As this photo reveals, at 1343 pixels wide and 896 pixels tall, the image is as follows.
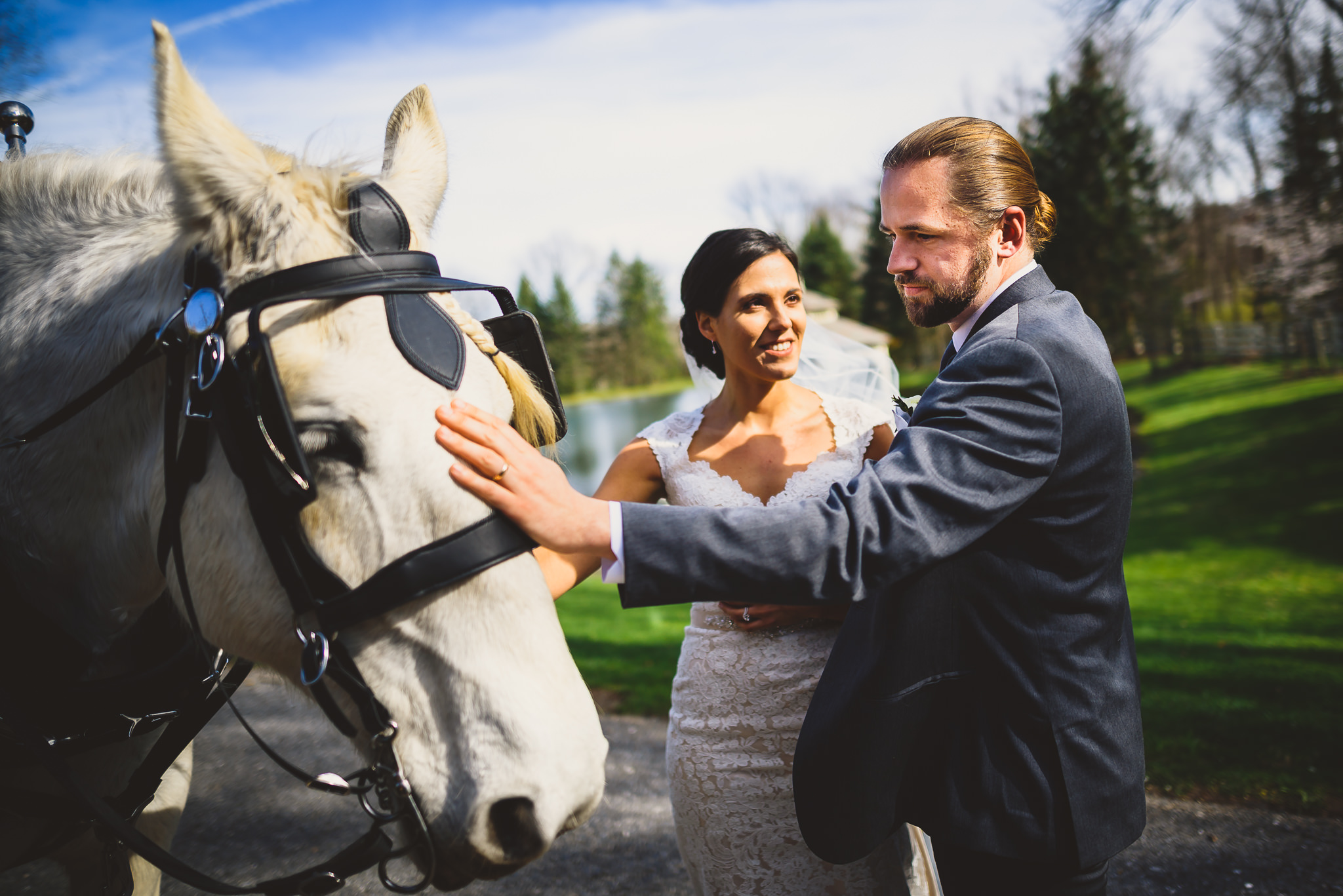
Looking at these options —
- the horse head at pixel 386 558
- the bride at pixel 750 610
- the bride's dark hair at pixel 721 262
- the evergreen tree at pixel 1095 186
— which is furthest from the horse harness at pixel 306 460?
the evergreen tree at pixel 1095 186

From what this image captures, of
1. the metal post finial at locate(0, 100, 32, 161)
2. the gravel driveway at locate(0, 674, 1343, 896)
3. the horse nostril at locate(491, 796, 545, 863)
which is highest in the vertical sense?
the metal post finial at locate(0, 100, 32, 161)

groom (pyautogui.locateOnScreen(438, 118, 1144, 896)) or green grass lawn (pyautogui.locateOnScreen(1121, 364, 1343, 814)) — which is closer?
groom (pyautogui.locateOnScreen(438, 118, 1144, 896))

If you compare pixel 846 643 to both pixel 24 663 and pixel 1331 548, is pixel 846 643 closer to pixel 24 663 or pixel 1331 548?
pixel 24 663

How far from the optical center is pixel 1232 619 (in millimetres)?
7586

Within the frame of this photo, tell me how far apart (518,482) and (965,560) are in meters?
0.99

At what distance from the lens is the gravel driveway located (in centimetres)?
336

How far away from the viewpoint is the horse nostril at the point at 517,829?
4.18 feet

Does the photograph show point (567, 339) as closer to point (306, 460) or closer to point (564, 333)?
point (564, 333)

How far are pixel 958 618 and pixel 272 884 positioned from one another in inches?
60.4

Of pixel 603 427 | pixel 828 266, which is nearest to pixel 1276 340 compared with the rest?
pixel 828 266

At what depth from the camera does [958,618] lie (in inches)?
67.2

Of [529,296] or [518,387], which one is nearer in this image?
[518,387]

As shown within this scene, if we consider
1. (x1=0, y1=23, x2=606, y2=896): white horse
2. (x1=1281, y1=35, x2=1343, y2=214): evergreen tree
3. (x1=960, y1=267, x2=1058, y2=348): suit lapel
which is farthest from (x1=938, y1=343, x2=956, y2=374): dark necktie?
(x1=1281, y1=35, x2=1343, y2=214): evergreen tree

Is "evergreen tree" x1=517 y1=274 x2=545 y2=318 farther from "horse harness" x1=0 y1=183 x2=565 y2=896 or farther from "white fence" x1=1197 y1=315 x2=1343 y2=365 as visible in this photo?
"horse harness" x1=0 y1=183 x2=565 y2=896
